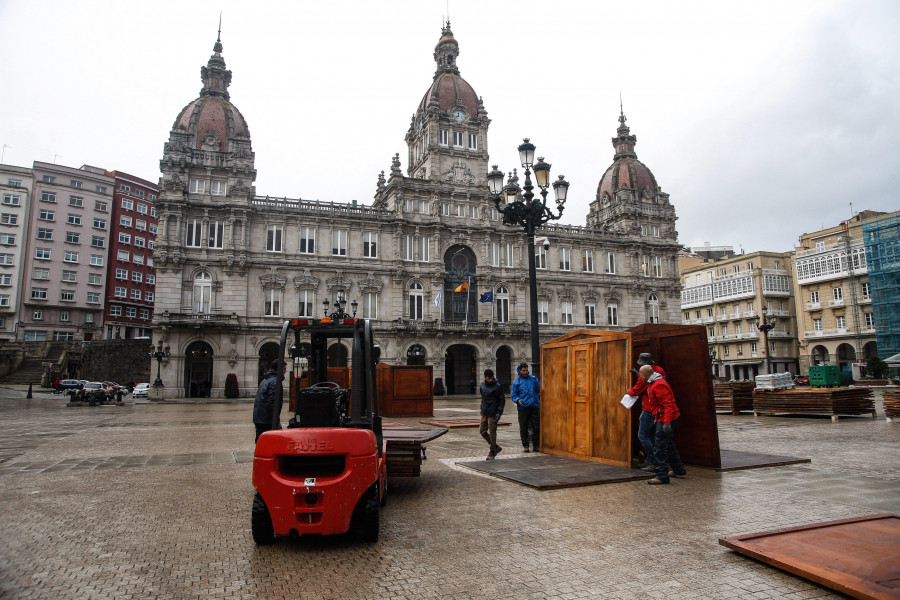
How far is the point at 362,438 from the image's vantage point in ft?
18.7

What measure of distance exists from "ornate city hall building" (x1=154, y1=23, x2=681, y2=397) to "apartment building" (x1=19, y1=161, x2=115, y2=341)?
3030 cm

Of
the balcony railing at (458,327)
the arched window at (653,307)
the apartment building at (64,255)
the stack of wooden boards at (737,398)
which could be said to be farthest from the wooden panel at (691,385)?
the apartment building at (64,255)

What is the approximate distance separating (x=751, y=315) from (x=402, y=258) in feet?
140

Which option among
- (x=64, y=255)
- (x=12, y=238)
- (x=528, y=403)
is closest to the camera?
(x=528, y=403)

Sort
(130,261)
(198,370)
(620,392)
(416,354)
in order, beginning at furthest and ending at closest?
(130,261)
(416,354)
(198,370)
(620,392)

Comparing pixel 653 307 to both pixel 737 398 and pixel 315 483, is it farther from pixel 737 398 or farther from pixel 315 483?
pixel 315 483

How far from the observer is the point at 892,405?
17156mm

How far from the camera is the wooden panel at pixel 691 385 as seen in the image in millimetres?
9594

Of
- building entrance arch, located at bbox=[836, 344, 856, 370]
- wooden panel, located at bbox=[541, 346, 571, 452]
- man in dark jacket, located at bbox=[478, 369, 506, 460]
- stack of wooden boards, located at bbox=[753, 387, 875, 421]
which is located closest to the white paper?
wooden panel, located at bbox=[541, 346, 571, 452]

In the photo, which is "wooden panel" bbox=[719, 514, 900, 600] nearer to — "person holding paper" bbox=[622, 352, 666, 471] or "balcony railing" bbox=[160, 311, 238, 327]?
Answer: "person holding paper" bbox=[622, 352, 666, 471]

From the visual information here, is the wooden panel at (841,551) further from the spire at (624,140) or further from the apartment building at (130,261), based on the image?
the apartment building at (130,261)

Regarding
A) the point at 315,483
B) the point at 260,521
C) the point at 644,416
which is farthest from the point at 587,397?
the point at 260,521

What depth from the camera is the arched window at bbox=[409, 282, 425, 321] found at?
4588cm

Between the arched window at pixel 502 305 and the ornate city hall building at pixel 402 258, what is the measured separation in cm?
9
